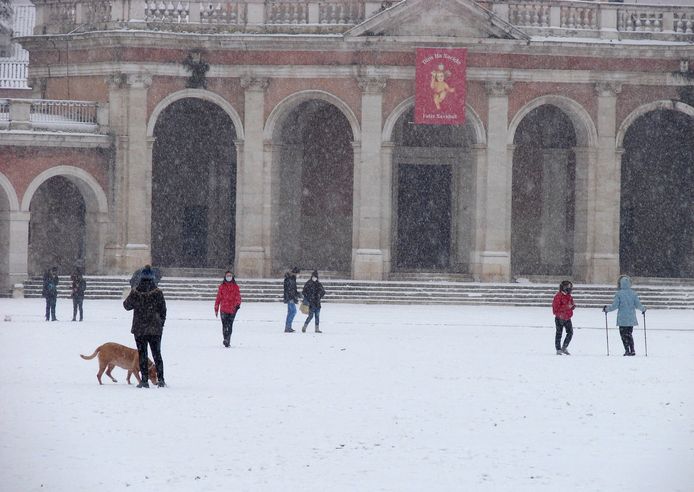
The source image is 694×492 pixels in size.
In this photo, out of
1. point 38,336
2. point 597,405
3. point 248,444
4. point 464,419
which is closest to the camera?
point 248,444

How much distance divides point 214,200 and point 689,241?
46.8ft

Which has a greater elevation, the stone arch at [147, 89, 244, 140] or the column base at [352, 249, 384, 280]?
the stone arch at [147, 89, 244, 140]

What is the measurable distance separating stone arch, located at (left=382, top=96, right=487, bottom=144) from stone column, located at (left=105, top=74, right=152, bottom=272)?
662cm

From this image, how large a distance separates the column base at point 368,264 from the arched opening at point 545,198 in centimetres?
491

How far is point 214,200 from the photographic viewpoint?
43.1 metres

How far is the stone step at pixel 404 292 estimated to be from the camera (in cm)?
3744

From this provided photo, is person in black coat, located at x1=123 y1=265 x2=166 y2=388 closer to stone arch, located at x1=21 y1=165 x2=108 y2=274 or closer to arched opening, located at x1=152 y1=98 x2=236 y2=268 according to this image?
stone arch, located at x1=21 y1=165 x2=108 y2=274

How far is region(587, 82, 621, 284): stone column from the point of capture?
39906 millimetres

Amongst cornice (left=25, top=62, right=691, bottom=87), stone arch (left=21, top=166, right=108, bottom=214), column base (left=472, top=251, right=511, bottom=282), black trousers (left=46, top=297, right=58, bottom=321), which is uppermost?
cornice (left=25, top=62, right=691, bottom=87)

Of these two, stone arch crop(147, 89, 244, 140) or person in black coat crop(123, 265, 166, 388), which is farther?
stone arch crop(147, 89, 244, 140)

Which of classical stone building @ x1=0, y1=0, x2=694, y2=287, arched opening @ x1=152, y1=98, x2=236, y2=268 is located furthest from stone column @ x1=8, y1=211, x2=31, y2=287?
arched opening @ x1=152, y1=98, x2=236, y2=268

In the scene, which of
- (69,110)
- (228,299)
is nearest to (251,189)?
(69,110)

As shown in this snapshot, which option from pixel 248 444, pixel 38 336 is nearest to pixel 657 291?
pixel 38 336

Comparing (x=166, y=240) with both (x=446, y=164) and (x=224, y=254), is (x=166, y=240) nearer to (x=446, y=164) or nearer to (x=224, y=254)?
(x=224, y=254)
